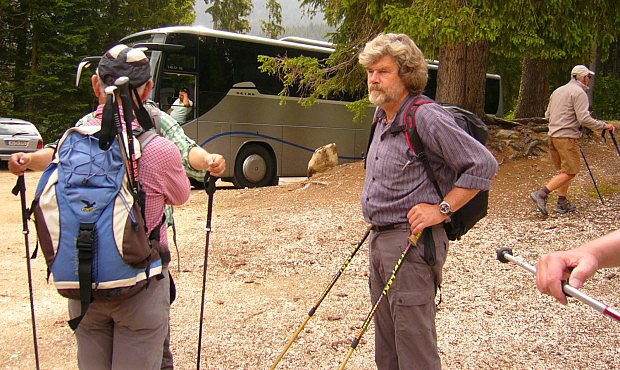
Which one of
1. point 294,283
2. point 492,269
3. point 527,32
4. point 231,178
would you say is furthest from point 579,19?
point 231,178

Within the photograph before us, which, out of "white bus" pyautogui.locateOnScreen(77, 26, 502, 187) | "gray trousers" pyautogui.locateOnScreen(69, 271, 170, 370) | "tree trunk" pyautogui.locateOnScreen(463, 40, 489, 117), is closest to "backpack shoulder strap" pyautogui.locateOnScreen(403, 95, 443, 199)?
"gray trousers" pyautogui.locateOnScreen(69, 271, 170, 370)

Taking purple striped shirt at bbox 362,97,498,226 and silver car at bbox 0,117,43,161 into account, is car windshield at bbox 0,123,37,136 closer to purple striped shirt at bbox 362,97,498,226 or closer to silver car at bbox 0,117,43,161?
silver car at bbox 0,117,43,161

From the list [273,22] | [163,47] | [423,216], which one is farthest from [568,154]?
[273,22]

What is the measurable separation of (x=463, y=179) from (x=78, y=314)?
69.6 inches

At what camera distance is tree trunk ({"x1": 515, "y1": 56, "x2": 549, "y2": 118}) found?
14.5 metres

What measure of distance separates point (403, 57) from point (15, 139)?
1616cm

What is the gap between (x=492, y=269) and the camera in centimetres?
594

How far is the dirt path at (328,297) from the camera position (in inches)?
161

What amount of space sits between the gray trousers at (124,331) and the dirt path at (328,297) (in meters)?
1.63

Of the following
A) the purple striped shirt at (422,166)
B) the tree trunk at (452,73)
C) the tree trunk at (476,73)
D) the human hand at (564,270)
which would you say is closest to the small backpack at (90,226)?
the purple striped shirt at (422,166)

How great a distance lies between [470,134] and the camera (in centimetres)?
277

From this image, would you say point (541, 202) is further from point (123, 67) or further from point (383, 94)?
point (123, 67)

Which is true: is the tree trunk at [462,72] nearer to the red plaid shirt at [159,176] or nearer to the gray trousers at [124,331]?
the red plaid shirt at [159,176]

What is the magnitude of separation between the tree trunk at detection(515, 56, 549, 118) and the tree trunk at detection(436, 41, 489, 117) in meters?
4.64
